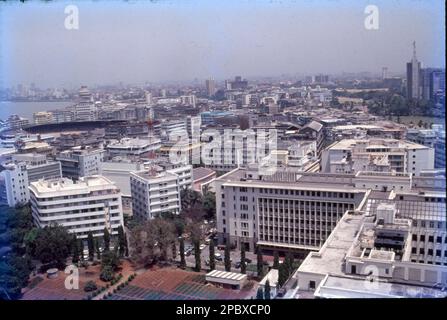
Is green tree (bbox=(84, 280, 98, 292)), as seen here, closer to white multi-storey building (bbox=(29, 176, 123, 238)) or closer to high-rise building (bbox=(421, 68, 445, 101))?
white multi-storey building (bbox=(29, 176, 123, 238))

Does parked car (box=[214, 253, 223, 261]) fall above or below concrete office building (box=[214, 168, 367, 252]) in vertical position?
below

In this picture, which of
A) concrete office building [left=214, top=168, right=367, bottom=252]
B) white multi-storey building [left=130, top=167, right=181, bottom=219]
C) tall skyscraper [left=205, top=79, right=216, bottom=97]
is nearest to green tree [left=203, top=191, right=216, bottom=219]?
white multi-storey building [left=130, top=167, right=181, bottom=219]

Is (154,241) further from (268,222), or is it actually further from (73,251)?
(268,222)

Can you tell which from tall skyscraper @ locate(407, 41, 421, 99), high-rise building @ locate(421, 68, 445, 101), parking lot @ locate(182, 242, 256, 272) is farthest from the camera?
tall skyscraper @ locate(407, 41, 421, 99)

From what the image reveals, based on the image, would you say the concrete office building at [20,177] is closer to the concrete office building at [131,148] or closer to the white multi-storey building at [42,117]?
the concrete office building at [131,148]

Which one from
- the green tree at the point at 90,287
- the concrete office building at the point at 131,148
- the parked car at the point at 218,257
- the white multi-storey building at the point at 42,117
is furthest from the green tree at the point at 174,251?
the white multi-storey building at the point at 42,117

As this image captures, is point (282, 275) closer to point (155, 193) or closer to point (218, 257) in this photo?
point (218, 257)

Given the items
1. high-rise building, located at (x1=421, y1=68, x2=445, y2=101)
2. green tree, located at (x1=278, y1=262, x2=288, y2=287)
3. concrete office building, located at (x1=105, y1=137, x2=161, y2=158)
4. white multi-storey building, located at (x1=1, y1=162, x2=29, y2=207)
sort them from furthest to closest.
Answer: concrete office building, located at (x1=105, y1=137, x2=161, y2=158) → white multi-storey building, located at (x1=1, y1=162, x2=29, y2=207) → green tree, located at (x1=278, y1=262, x2=288, y2=287) → high-rise building, located at (x1=421, y1=68, x2=445, y2=101)
